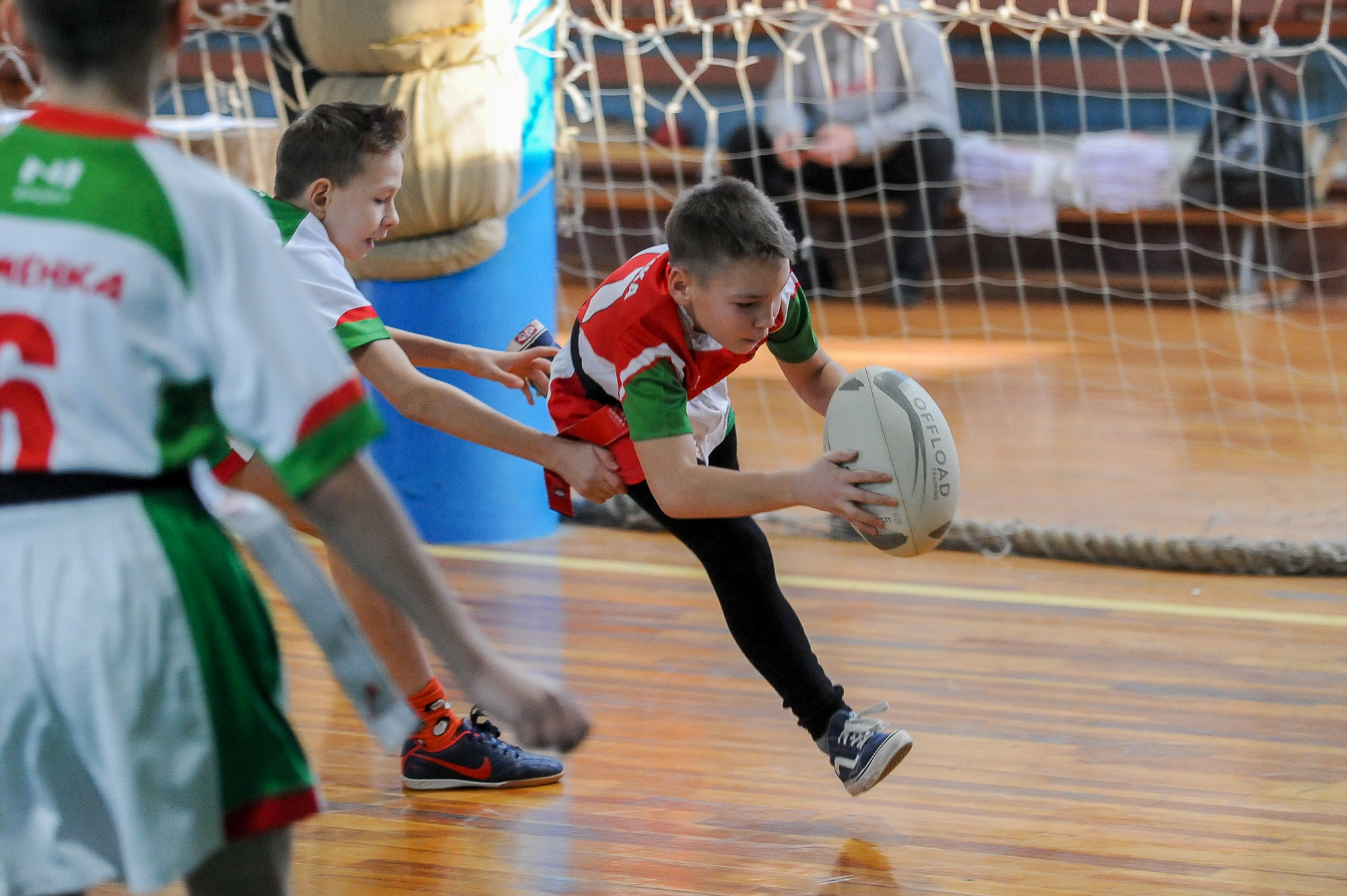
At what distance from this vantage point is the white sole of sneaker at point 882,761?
7.23ft

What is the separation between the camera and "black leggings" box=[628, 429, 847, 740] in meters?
2.28

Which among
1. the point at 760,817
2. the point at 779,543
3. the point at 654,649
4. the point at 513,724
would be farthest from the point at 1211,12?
the point at 513,724

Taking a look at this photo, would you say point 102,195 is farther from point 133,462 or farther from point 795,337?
point 795,337

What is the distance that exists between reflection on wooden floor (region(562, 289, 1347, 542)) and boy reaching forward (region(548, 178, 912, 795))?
1916 mm

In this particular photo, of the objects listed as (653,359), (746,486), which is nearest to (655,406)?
(653,359)

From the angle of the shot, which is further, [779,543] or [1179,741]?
[779,543]

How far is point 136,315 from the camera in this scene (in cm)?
101

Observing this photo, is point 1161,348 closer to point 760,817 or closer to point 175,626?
point 760,817

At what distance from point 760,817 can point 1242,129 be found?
20.4ft

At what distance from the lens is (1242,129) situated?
746 cm

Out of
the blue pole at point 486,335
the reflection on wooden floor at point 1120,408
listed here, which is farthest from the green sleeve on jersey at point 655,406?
the reflection on wooden floor at point 1120,408

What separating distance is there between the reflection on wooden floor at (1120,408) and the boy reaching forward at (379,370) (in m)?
2.08

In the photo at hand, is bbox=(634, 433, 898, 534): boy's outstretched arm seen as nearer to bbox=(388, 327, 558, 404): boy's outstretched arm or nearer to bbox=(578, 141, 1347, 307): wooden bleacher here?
bbox=(388, 327, 558, 404): boy's outstretched arm

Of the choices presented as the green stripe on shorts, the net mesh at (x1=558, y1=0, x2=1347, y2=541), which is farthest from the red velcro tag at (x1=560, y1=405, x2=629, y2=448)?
the net mesh at (x1=558, y1=0, x2=1347, y2=541)
